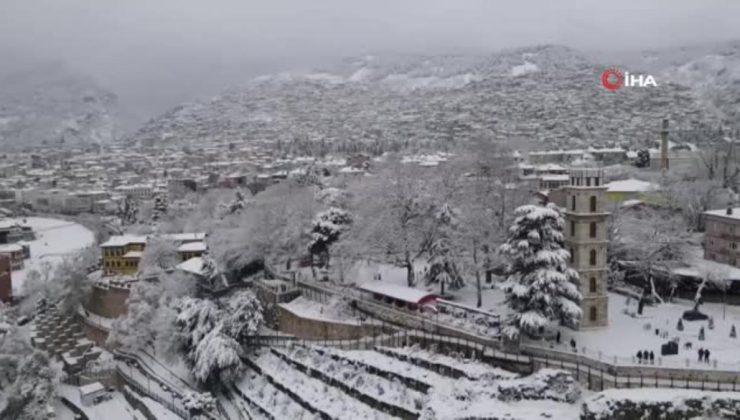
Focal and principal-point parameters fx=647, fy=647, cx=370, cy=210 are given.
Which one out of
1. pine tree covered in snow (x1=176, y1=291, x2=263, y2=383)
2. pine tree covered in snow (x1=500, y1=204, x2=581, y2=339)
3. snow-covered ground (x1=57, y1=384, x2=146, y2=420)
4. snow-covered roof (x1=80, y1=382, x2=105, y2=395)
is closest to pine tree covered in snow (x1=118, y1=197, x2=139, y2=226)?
snow-covered ground (x1=57, y1=384, x2=146, y2=420)

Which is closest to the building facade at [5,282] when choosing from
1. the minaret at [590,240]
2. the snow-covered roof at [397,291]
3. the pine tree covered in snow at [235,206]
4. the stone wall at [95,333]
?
the stone wall at [95,333]

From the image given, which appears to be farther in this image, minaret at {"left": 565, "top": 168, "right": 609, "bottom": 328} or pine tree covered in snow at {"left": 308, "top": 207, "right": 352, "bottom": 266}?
pine tree covered in snow at {"left": 308, "top": 207, "right": 352, "bottom": 266}

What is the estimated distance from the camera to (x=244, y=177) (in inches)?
3324

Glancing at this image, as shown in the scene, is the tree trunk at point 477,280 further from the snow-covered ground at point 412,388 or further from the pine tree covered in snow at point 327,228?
the pine tree covered in snow at point 327,228

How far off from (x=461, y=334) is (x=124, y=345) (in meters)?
20.0

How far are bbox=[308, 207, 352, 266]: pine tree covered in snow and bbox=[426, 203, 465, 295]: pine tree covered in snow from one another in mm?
6226

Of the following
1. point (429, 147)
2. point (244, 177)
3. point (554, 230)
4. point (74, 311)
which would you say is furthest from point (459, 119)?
point (554, 230)

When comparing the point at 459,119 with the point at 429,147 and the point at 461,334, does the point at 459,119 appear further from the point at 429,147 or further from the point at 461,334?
the point at 461,334

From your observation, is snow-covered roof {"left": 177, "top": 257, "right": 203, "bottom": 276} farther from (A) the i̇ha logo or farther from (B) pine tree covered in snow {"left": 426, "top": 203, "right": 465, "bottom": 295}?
(A) the i̇ha logo

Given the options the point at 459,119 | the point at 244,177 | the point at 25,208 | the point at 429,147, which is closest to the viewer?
the point at 244,177

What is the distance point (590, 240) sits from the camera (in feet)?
80.6

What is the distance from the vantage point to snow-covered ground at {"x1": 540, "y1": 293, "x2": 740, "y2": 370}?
20.7 metres

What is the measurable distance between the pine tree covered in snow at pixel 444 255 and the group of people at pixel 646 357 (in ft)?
32.4

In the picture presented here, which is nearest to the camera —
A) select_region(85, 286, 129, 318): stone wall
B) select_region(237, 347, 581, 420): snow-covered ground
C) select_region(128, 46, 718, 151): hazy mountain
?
select_region(237, 347, 581, 420): snow-covered ground
